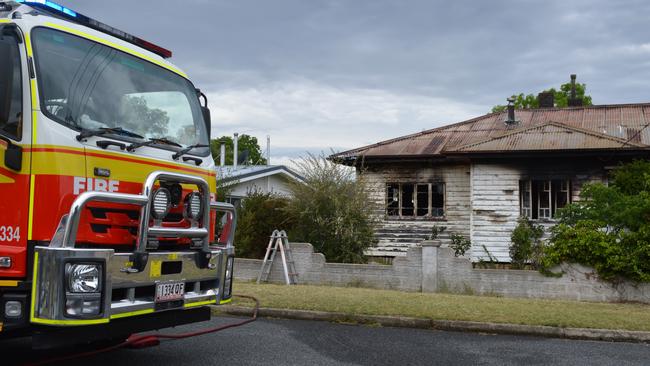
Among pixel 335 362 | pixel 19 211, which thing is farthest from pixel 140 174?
pixel 335 362

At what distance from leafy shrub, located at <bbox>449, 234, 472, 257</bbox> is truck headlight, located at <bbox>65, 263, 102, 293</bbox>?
48.5 feet

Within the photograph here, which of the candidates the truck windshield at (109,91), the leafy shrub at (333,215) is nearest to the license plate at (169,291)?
the truck windshield at (109,91)

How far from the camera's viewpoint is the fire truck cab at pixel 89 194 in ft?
15.5

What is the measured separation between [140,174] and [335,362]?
2.83 metres

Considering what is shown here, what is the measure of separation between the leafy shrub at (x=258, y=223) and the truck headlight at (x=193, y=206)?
941 centimetres

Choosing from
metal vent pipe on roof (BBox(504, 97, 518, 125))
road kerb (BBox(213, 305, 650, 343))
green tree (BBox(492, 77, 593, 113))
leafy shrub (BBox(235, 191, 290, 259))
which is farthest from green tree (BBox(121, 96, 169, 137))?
green tree (BBox(492, 77, 593, 113))

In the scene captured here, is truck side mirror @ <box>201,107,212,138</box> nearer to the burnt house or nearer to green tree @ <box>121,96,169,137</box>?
green tree @ <box>121,96,169,137</box>

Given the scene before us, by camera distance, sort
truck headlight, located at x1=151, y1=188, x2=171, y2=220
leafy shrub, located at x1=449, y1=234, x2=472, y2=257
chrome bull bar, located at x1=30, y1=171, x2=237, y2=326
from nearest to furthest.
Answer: chrome bull bar, located at x1=30, y1=171, x2=237, y2=326
truck headlight, located at x1=151, y1=188, x2=171, y2=220
leafy shrub, located at x1=449, y1=234, x2=472, y2=257

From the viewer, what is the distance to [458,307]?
986 cm

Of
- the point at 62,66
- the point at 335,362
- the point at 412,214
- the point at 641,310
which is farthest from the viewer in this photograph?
→ the point at 412,214

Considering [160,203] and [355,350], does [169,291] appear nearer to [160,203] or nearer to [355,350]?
[160,203]

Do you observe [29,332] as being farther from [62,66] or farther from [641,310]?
[641,310]

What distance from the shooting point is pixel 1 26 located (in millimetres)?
5078

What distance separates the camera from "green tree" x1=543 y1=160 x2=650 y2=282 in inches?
439
